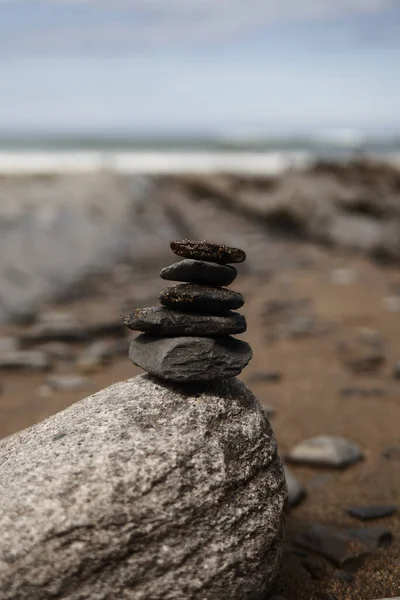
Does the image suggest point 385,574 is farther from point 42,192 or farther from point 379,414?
point 42,192

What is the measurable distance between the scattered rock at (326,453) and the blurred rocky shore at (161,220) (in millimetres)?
5157

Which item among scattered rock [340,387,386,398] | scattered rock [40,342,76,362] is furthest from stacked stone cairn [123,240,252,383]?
scattered rock [40,342,76,362]

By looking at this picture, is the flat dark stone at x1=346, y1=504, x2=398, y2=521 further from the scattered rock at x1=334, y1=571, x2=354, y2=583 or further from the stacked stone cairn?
the stacked stone cairn

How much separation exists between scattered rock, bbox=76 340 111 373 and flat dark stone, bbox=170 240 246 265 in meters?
4.30

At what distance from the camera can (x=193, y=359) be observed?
12.3ft

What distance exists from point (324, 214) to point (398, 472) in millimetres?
11446

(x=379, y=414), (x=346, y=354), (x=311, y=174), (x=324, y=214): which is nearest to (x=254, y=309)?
(x=346, y=354)

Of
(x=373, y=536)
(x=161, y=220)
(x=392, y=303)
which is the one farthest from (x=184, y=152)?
(x=373, y=536)

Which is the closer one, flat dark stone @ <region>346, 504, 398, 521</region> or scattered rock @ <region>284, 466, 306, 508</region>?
flat dark stone @ <region>346, 504, 398, 521</region>

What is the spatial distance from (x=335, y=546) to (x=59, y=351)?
192 inches

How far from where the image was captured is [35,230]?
12.8 metres

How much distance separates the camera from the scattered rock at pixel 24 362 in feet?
26.0

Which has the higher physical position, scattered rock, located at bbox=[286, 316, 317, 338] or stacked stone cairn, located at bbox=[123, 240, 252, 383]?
stacked stone cairn, located at bbox=[123, 240, 252, 383]

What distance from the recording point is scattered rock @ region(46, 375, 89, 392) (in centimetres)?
729
